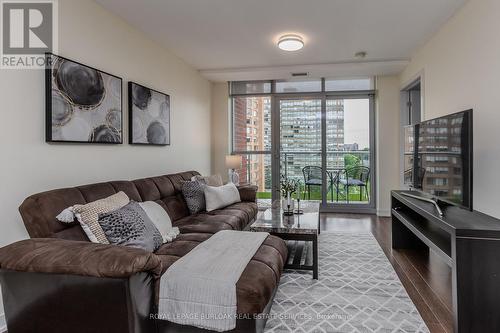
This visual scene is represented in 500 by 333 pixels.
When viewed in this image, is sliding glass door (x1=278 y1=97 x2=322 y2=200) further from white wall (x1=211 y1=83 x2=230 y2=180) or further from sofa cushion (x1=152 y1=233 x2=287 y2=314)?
sofa cushion (x1=152 y1=233 x2=287 y2=314)

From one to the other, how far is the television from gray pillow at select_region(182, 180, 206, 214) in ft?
7.70

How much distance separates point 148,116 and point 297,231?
2.16m

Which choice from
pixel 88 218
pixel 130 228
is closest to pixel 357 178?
pixel 130 228

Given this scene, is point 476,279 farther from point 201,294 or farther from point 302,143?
point 302,143

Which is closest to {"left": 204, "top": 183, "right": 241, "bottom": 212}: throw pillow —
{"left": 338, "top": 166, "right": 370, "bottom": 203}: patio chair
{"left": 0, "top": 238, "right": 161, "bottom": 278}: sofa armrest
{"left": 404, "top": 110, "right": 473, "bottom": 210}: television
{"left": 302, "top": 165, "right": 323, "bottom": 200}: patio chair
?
{"left": 0, "top": 238, "right": 161, "bottom": 278}: sofa armrest

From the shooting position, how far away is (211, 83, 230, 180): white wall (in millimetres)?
5723

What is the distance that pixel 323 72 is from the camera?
4.93 metres

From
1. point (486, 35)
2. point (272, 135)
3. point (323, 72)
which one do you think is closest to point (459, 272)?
point (486, 35)

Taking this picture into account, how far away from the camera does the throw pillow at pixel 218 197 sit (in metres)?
3.55

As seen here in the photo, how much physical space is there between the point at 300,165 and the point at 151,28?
3.56 metres

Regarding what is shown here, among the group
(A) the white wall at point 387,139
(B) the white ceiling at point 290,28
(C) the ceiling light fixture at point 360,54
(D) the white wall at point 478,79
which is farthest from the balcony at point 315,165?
(D) the white wall at point 478,79

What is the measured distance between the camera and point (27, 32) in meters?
2.15

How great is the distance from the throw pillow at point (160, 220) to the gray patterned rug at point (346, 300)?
0.98 metres

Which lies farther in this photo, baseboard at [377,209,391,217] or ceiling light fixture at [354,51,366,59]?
baseboard at [377,209,391,217]
